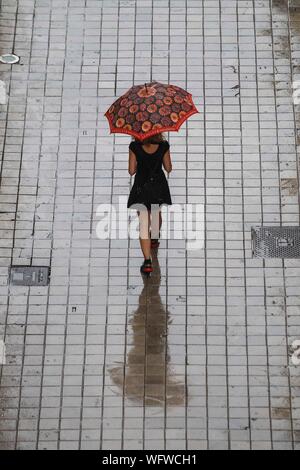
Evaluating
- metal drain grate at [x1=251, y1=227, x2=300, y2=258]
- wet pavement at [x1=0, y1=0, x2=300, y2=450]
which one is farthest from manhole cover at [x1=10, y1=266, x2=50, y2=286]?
metal drain grate at [x1=251, y1=227, x2=300, y2=258]

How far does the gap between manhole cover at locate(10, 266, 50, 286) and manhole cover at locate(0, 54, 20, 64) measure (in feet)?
11.5

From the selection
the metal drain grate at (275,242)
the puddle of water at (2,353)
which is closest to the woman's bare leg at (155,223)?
the metal drain grate at (275,242)

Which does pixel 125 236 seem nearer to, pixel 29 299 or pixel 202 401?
pixel 29 299

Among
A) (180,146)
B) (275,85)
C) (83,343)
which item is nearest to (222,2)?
(275,85)

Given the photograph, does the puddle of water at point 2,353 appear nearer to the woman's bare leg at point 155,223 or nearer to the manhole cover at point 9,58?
the woman's bare leg at point 155,223

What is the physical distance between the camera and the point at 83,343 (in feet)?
34.1

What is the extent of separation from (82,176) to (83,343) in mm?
2475

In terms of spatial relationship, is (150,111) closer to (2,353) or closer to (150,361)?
(150,361)

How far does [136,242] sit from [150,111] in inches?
80.6

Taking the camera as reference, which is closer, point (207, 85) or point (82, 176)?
point (82, 176)

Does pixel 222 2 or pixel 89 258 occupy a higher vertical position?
pixel 222 2

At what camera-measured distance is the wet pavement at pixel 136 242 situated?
9828mm

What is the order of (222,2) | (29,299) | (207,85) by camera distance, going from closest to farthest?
(29,299), (207,85), (222,2)

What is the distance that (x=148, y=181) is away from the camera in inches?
414
